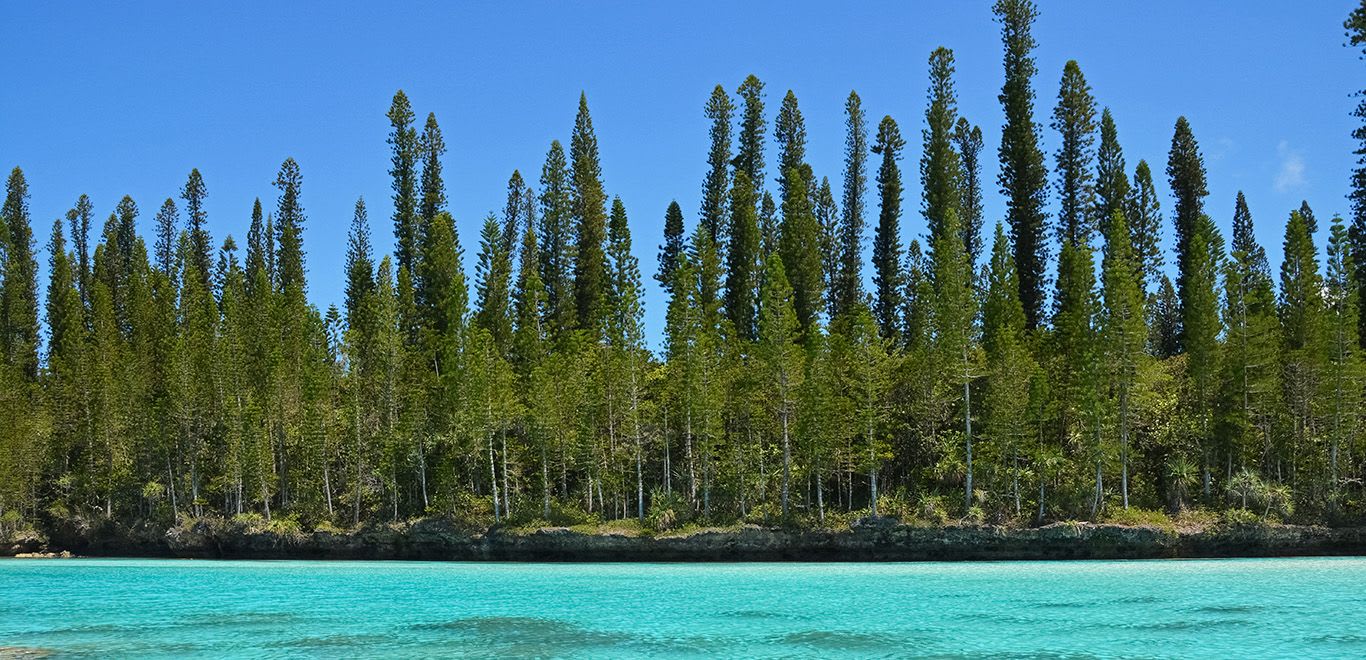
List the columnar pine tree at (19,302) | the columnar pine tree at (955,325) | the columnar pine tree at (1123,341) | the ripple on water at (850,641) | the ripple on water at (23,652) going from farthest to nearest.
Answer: the columnar pine tree at (19,302) → the columnar pine tree at (955,325) → the columnar pine tree at (1123,341) → the ripple on water at (850,641) → the ripple on water at (23,652)

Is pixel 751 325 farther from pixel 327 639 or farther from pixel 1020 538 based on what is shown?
pixel 327 639

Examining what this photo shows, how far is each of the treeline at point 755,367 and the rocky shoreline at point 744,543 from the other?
3.75 ft

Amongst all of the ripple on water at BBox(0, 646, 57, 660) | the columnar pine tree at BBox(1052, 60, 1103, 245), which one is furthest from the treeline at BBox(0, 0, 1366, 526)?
the ripple on water at BBox(0, 646, 57, 660)

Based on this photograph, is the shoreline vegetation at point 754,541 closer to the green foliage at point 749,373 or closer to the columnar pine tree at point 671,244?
the green foliage at point 749,373

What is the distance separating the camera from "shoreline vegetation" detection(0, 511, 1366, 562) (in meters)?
32.8

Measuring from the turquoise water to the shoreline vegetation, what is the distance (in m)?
4.18

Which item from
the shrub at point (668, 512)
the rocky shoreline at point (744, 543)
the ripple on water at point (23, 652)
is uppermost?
the ripple on water at point (23, 652)

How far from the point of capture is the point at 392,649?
1420 centimetres

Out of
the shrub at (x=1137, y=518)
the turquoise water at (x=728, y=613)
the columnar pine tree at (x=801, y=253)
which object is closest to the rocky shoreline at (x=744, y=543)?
the shrub at (x=1137, y=518)

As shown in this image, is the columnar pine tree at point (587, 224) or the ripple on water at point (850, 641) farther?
the columnar pine tree at point (587, 224)

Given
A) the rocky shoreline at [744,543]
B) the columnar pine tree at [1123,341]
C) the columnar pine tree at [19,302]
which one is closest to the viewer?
the rocky shoreline at [744,543]

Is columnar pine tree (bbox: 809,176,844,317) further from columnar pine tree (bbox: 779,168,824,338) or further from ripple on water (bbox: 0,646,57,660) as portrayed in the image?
ripple on water (bbox: 0,646,57,660)

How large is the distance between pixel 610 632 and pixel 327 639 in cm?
424

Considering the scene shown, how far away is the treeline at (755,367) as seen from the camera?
3634 cm
